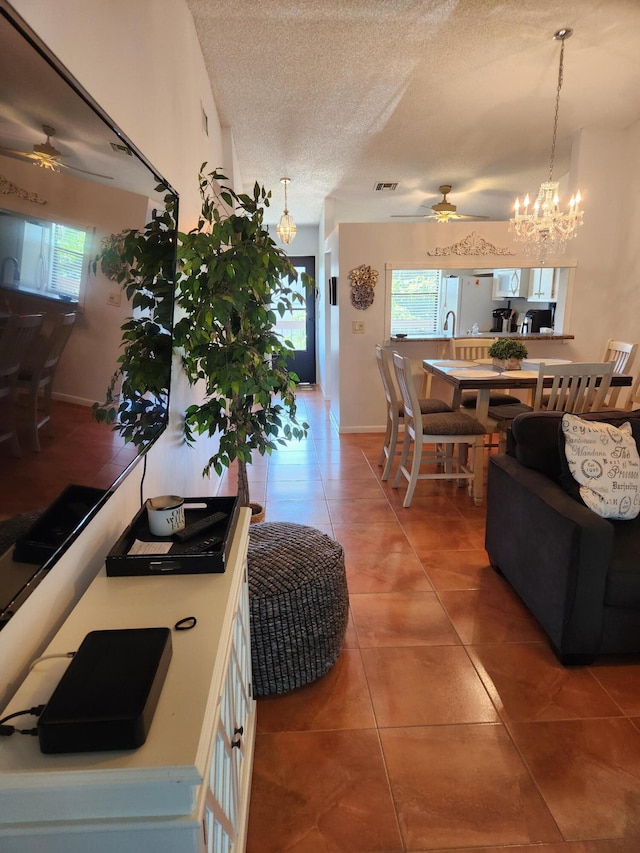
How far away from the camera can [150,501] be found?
148cm

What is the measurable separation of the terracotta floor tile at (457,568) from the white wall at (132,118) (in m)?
1.35

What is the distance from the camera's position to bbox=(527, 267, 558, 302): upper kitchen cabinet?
5.85m

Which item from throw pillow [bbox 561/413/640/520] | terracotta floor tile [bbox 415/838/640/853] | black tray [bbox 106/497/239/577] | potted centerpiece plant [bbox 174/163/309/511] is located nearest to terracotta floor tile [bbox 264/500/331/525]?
potted centerpiece plant [bbox 174/163/309/511]

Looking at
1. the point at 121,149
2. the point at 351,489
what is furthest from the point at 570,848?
the point at 351,489

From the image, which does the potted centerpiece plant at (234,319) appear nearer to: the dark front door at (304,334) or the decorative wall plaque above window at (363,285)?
the decorative wall plaque above window at (363,285)

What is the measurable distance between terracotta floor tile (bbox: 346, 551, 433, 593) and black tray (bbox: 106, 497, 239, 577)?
54.4 inches

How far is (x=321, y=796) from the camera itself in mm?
1537

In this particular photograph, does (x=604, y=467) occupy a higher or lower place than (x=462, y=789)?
higher

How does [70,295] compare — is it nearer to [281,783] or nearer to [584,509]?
[281,783]

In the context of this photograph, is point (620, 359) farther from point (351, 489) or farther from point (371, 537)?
point (371, 537)

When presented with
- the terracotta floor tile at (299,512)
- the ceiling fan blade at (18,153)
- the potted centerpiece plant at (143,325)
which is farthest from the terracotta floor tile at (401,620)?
the ceiling fan blade at (18,153)

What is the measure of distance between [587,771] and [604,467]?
1.10m

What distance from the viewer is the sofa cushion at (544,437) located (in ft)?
7.92

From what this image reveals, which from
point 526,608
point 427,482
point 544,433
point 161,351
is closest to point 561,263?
point 427,482
